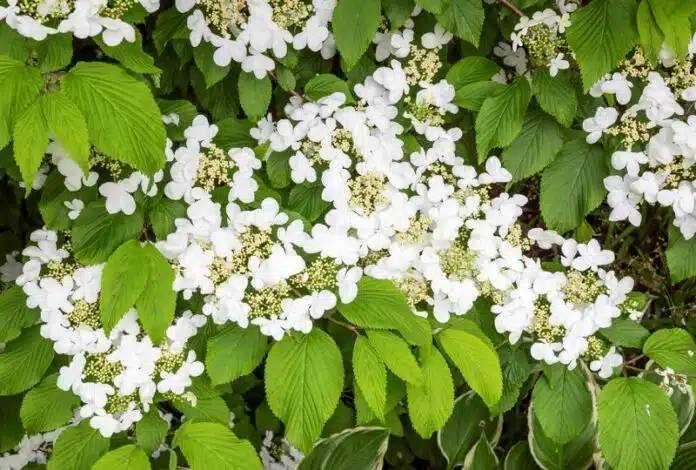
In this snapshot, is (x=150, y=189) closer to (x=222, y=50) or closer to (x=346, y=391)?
(x=222, y=50)

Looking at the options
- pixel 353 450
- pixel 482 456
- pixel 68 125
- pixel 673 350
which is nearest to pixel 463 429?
pixel 482 456

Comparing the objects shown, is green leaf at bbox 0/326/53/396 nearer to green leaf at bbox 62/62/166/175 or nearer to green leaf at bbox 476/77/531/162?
green leaf at bbox 62/62/166/175

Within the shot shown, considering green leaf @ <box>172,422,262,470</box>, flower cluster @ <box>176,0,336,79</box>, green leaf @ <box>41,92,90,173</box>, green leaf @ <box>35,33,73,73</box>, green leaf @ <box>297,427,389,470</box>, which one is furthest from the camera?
green leaf @ <box>297,427,389,470</box>

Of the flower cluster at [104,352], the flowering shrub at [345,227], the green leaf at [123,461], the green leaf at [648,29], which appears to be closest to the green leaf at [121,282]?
the flowering shrub at [345,227]

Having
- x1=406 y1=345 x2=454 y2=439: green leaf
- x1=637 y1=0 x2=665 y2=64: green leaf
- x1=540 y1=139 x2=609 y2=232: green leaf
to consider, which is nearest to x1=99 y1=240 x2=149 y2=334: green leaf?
x1=406 y1=345 x2=454 y2=439: green leaf

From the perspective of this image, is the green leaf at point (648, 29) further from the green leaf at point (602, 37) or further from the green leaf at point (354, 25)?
the green leaf at point (354, 25)

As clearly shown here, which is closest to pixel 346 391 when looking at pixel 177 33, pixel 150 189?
pixel 150 189
